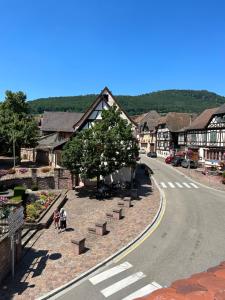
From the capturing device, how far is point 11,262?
609 inches

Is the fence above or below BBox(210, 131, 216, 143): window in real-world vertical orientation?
below

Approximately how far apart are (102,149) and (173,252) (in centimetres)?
1607

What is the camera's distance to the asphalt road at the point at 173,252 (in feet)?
44.2

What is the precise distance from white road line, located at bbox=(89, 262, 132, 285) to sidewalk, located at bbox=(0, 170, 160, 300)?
3.00 feet

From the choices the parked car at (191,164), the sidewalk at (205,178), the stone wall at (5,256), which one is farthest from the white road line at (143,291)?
the parked car at (191,164)

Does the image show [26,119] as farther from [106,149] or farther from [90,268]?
[90,268]

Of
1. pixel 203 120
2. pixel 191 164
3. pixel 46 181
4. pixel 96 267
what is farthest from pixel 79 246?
pixel 203 120

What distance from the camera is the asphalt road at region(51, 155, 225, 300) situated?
13.5m

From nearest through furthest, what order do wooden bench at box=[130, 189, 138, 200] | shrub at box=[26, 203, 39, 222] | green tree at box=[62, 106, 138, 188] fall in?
1. shrub at box=[26, 203, 39, 222]
2. wooden bench at box=[130, 189, 138, 200]
3. green tree at box=[62, 106, 138, 188]

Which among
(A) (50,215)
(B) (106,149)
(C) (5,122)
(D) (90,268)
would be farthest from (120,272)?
(C) (5,122)

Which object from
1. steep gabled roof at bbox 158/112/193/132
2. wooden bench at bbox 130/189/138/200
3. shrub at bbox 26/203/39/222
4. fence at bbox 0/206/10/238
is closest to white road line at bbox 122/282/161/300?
fence at bbox 0/206/10/238

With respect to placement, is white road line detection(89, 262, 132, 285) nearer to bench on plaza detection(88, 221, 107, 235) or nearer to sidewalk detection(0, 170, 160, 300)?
sidewalk detection(0, 170, 160, 300)

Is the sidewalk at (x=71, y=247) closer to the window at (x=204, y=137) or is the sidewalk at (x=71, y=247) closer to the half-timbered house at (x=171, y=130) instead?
the window at (x=204, y=137)

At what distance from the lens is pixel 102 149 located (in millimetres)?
31438
